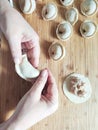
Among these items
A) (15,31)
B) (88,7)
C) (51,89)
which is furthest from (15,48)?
(88,7)

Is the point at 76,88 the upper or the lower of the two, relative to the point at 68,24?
lower

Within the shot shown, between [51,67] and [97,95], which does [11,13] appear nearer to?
[51,67]

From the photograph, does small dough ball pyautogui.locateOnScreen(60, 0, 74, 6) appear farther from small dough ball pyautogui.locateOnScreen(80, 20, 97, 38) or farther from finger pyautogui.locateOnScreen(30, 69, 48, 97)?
finger pyautogui.locateOnScreen(30, 69, 48, 97)

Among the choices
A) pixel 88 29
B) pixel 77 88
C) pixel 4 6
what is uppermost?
pixel 4 6

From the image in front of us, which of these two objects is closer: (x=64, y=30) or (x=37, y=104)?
(x=37, y=104)

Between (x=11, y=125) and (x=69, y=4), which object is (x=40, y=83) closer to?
(x=11, y=125)

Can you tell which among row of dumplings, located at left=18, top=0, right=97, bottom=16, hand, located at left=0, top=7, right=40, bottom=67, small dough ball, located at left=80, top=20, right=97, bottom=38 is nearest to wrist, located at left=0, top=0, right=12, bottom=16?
hand, located at left=0, top=7, right=40, bottom=67

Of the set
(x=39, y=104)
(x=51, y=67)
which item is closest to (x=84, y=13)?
(x=51, y=67)
